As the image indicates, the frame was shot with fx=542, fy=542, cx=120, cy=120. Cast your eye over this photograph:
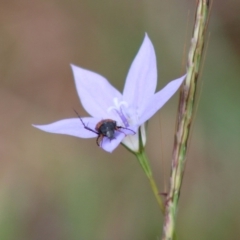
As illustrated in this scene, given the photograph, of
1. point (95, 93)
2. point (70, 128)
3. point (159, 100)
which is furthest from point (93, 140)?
point (159, 100)

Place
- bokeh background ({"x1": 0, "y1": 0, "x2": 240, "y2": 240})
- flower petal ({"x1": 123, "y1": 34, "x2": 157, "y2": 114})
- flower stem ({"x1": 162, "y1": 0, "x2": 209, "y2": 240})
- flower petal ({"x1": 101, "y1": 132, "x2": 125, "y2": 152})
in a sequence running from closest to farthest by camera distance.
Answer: flower stem ({"x1": 162, "y1": 0, "x2": 209, "y2": 240}), flower petal ({"x1": 101, "y1": 132, "x2": 125, "y2": 152}), flower petal ({"x1": 123, "y1": 34, "x2": 157, "y2": 114}), bokeh background ({"x1": 0, "y1": 0, "x2": 240, "y2": 240})

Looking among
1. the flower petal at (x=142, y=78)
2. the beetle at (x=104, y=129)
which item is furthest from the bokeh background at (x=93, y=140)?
the beetle at (x=104, y=129)

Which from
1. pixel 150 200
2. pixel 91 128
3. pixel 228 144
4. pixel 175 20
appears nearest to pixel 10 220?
pixel 150 200

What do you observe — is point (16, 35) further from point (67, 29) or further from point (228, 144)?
point (228, 144)

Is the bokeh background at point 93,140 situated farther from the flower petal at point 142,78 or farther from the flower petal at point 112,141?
the flower petal at point 112,141

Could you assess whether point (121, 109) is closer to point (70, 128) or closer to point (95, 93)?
point (95, 93)

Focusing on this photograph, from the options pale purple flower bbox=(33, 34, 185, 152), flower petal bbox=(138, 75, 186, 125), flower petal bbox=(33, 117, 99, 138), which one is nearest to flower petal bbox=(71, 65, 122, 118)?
pale purple flower bbox=(33, 34, 185, 152)

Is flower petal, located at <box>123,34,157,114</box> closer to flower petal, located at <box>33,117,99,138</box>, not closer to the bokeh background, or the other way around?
flower petal, located at <box>33,117,99,138</box>
